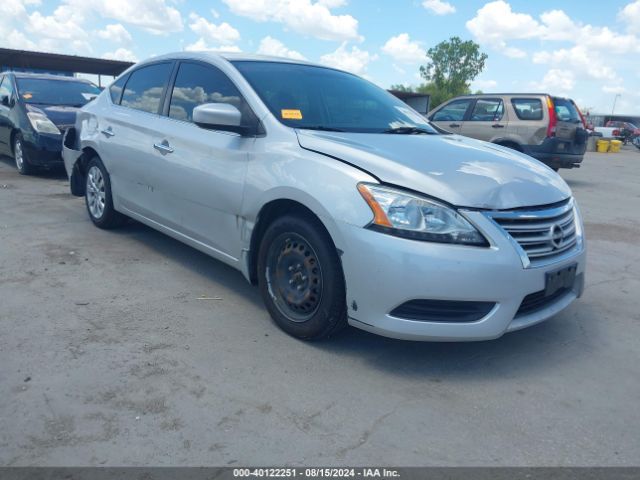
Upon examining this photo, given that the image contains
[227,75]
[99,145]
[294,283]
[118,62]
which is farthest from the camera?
[118,62]

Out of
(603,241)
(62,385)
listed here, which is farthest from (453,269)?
(603,241)

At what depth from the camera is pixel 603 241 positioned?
6320 millimetres

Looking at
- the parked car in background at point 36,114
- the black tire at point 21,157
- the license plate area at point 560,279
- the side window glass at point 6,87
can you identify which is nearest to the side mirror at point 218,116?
the license plate area at point 560,279

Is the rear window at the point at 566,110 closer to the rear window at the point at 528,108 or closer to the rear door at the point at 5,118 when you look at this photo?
the rear window at the point at 528,108

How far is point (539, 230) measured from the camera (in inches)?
120

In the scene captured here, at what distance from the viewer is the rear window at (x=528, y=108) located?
422 inches

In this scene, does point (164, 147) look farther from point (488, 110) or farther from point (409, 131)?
point (488, 110)

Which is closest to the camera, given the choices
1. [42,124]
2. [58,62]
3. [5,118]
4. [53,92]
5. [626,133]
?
[42,124]

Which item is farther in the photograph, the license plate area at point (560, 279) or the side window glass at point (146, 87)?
the side window glass at point (146, 87)

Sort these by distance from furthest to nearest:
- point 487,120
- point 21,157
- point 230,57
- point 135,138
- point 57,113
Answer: point 487,120 < point 21,157 < point 57,113 < point 135,138 < point 230,57

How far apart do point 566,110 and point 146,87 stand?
8.98 m

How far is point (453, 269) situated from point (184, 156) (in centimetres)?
225

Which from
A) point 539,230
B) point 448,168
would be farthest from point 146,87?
point 539,230

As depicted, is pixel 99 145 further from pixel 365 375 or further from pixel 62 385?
pixel 365 375
